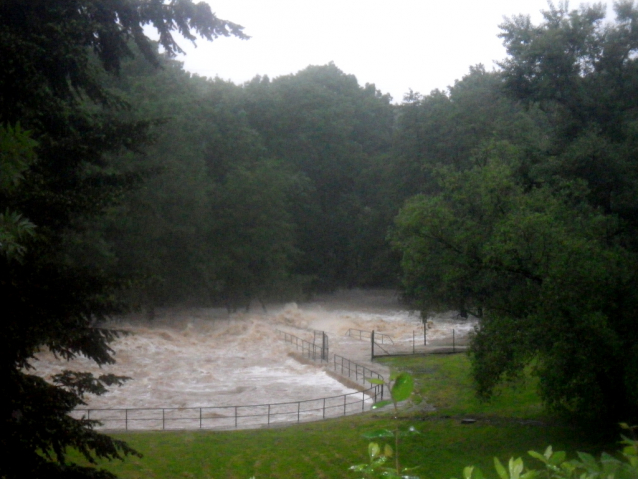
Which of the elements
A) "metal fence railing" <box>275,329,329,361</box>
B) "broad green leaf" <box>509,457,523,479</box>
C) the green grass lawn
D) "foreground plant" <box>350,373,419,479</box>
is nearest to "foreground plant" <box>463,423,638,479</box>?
"broad green leaf" <box>509,457,523,479</box>

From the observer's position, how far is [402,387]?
2.94 meters

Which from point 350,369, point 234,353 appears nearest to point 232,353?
point 234,353

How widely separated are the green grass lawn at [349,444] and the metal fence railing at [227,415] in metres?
1.68

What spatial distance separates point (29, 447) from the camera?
10.2 m

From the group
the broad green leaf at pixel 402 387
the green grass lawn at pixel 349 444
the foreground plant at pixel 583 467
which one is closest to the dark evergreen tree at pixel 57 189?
the green grass lawn at pixel 349 444

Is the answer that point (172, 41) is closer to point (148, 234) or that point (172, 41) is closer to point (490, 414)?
point (490, 414)

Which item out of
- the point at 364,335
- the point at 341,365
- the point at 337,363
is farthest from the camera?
the point at 364,335

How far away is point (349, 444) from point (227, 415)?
794cm

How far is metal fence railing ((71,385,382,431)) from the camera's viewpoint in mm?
26188

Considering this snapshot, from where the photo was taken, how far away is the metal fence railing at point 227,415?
2619 cm

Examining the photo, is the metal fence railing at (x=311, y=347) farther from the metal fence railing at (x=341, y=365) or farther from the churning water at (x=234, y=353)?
the churning water at (x=234, y=353)

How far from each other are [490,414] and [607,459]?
22.8m

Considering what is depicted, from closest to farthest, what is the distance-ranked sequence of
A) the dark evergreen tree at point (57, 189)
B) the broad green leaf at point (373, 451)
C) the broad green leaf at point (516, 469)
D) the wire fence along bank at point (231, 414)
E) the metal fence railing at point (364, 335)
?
the broad green leaf at point (516, 469)
the broad green leaf at point (373, 451)
the dark evergreen tree at point (57, 189)
the wire fence along bank at point (231, 414)
the metal fence railing at point (364, 335)

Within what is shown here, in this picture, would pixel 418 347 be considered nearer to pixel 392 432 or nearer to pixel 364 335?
pixel 364 335
